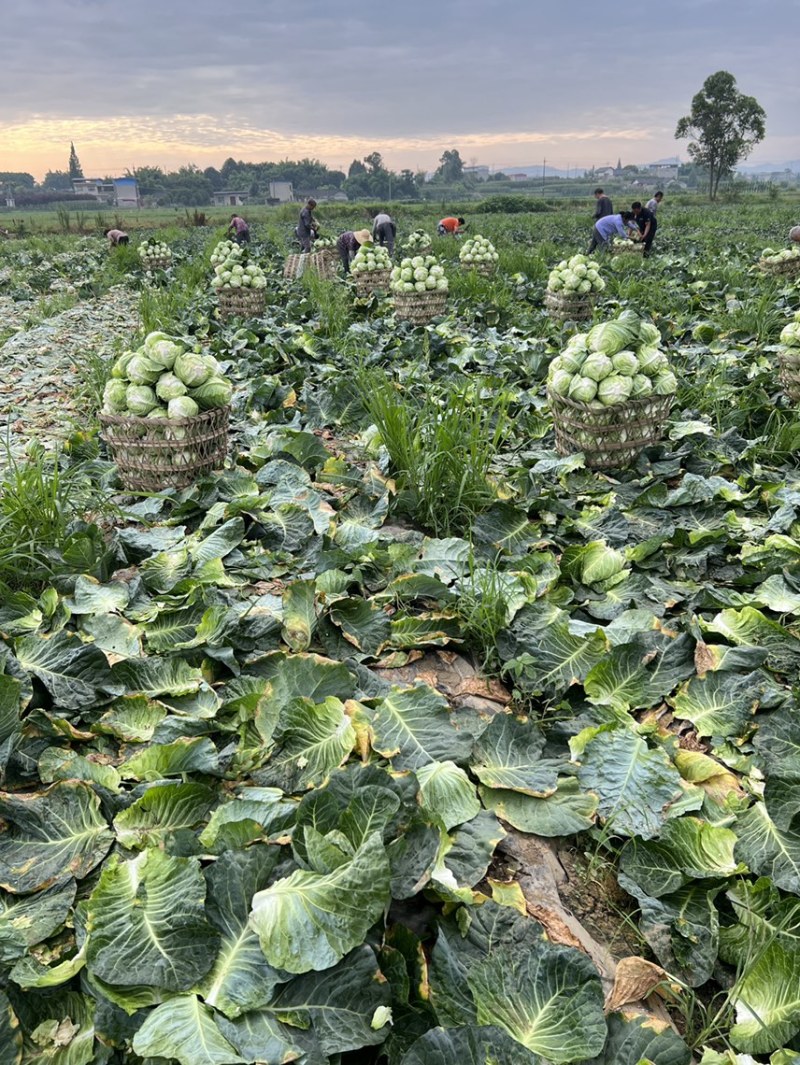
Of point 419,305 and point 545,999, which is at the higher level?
point 419,305

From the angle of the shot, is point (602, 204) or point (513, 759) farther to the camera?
point (602, 204)

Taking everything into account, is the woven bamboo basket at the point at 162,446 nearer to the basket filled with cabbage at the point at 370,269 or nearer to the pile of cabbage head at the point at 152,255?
the basket filled with cabbage at the point at 370,269

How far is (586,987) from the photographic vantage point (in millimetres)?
1312

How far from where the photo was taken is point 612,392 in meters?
3.57

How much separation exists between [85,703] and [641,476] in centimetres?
290

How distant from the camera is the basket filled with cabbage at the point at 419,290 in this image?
7371 mm

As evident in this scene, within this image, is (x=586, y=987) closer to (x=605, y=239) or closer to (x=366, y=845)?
(x=366, y=845)

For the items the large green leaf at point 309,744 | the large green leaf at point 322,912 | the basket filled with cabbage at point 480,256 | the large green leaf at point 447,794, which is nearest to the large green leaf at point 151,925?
the large green leaf at point 322,912

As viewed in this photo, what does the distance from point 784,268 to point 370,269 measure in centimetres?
569

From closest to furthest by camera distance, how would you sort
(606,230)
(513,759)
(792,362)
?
(513,759), (792,362), (606,230)

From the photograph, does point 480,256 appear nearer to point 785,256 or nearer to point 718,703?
point 785,256

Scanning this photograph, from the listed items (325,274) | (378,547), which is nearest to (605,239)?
(325,274)

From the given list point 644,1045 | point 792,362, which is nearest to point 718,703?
point 644,1045

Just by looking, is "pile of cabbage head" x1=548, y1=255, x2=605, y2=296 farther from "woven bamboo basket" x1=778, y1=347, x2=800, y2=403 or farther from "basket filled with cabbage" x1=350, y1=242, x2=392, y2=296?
"basket filled with cabbage" x1=350, y1=242, x2=392, y2=296
